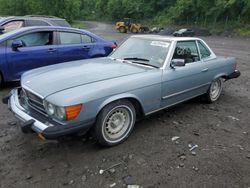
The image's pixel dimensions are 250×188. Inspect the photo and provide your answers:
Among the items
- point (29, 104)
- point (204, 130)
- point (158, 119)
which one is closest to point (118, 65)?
point (158, 119)

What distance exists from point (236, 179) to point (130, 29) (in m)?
31.3

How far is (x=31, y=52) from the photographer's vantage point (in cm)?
573

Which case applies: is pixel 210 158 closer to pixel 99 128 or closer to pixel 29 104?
pixel 99 128

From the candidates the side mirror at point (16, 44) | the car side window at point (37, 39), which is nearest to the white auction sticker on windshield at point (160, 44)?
the car side window at point (37, 39)

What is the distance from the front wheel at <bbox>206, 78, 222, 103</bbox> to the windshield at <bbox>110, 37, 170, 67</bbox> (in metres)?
1.58

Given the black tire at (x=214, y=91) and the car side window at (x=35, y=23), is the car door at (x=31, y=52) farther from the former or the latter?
the black tire at (x=214, y=91)

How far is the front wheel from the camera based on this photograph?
523 cm

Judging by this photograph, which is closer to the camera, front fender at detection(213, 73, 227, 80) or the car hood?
the car hood

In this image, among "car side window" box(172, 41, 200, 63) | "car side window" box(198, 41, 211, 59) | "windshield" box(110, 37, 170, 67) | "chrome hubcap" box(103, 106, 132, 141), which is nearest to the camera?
"chrome hubcap" box(103, 106, 132, 141)

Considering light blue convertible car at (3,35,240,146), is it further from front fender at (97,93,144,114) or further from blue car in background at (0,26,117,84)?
blue car in background at (0,26,117,84)

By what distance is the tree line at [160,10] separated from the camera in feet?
110

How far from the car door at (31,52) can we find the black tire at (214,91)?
12.0 feet

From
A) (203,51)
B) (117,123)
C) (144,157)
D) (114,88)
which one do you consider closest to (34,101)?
(114,88)

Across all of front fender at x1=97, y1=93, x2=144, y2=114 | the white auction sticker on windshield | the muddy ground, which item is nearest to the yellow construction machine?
the white auction sticker on windshield
